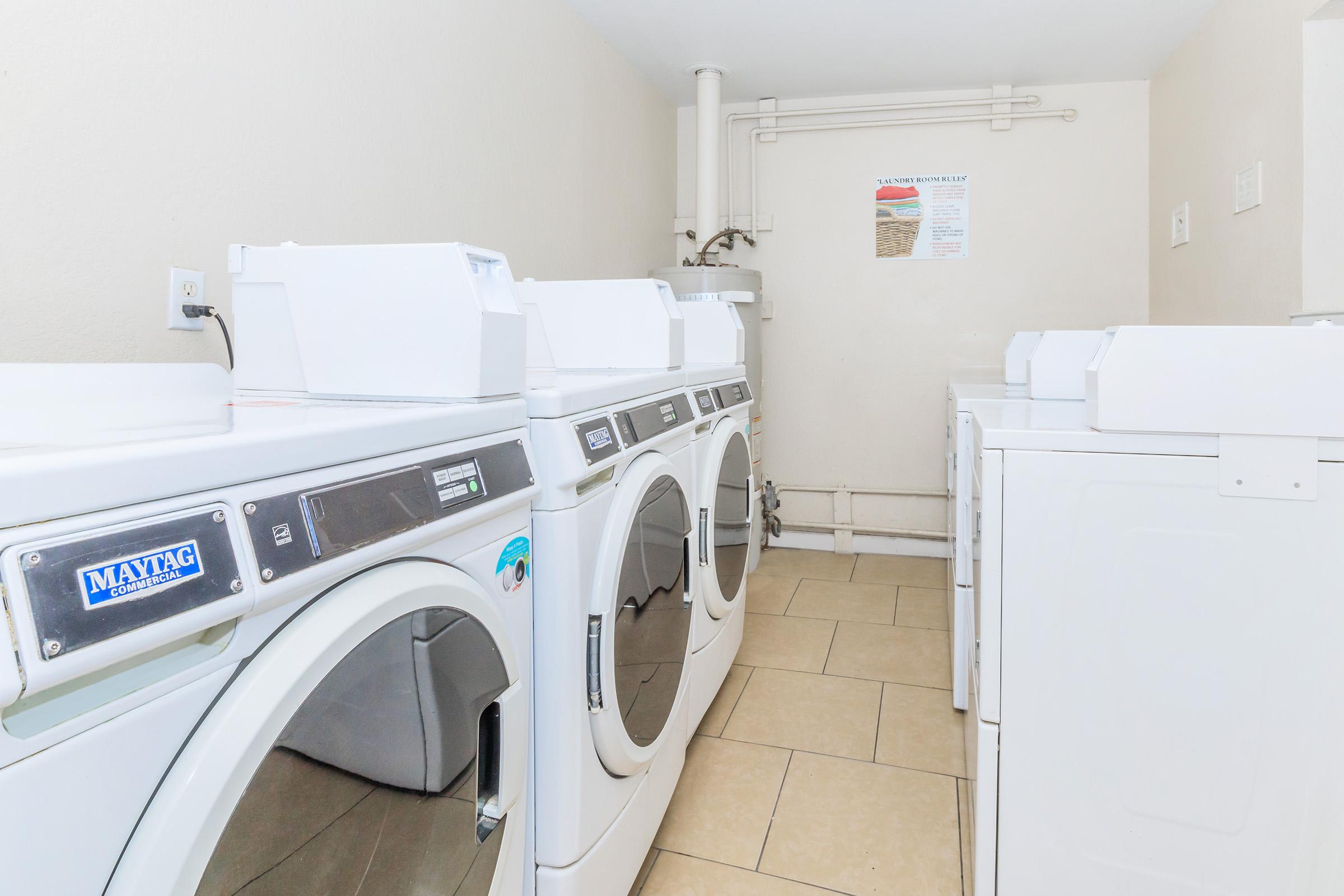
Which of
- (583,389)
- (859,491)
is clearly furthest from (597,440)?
(859,491)

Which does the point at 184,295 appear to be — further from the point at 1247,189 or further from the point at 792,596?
the point at 1247,189

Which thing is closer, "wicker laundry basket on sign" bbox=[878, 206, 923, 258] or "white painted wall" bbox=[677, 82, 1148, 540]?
"white painted wall" bbox=[677, 82, 1148, 540]

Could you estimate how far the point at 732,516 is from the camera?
207cm

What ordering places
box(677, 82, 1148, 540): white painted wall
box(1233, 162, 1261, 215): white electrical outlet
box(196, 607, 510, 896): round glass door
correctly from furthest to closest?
box(677, 82, 1148, 540): white painted wall, box(1233, 162, 1261, 215): white electrical outlet, box(196, 607, 510, 896): round glass door

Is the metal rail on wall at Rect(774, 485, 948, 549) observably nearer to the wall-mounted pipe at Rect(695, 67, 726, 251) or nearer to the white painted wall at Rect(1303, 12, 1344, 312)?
the wall-mounted pipe at Rect(695, 67, 726, 251)

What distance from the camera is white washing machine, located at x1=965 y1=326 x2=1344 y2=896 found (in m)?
1.09

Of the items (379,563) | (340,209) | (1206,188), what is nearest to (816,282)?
(1206,188)

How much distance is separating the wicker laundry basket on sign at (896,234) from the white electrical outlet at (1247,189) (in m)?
1.36

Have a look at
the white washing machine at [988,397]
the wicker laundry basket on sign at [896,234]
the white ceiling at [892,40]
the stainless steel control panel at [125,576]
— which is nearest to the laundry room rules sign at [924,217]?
the wicker laundry basket on sign at [896,234]

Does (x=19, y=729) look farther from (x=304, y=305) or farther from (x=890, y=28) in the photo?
(x=890, y=28)

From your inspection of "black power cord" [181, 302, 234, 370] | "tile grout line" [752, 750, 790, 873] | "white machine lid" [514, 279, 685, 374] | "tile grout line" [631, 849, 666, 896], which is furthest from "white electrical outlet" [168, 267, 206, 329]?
"tile grout line" [752, 750, 790, 873]

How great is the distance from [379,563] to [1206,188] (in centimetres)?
321

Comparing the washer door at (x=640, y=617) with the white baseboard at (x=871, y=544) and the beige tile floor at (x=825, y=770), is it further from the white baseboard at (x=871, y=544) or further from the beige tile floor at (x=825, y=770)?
the white baseboard at (x=871, y=544)

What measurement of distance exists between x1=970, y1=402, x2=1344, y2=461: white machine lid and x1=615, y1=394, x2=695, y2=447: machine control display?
56 centimetres
